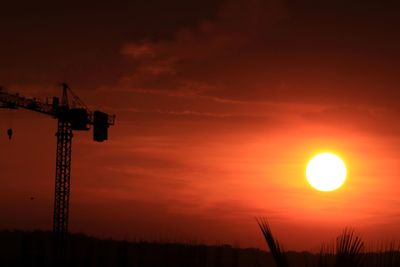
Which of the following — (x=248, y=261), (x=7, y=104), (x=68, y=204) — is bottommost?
(x=248, y=261)

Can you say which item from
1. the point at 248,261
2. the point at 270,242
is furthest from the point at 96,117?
the point at 270,242

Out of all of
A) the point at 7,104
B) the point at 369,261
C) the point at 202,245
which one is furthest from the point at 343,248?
the point at 7,104

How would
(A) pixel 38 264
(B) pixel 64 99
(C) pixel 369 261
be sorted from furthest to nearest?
1. (B) pixel 64 99
2. (A) pixel 38 264
3. (C) pixel 369 261

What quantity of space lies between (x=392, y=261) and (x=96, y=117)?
69039 mm

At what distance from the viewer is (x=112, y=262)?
84.6 meters

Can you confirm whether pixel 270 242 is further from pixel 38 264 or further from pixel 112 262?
pixel 112 262

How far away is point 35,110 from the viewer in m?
71.6

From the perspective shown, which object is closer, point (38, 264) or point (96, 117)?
point (38, 264)

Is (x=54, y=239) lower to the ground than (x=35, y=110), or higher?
lower

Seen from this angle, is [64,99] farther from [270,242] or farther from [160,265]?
[270,242]

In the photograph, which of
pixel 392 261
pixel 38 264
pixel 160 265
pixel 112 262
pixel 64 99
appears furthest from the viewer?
pixel 112 262

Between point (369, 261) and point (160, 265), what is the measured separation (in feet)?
178

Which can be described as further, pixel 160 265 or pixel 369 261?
pixel 160 265

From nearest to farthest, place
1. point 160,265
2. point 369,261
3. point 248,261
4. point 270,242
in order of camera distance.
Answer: point 270,242, point 369,261, point 160,265, point 248,261
